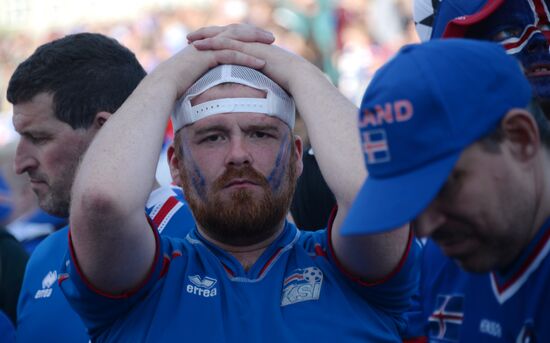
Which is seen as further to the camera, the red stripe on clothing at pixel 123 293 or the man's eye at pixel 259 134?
the man's eye at pixel 259 134

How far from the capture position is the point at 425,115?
1.97 meters

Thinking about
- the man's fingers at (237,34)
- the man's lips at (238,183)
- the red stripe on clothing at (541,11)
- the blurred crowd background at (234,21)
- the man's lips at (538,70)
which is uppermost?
the blurred crowd background at (234,21)

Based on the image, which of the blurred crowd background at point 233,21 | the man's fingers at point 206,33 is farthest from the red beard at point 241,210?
the blurred crowd background at point 233,21

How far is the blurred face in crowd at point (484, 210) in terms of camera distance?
6.49 feet

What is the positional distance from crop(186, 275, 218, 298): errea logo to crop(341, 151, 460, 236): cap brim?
99 cm

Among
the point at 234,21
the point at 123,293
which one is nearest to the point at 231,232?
the point at 123,293

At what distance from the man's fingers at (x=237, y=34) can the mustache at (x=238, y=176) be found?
1.93 ft

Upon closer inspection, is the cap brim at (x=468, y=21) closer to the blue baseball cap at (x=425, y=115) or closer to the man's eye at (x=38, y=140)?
the blue baseball cap at (x=425, y=115)

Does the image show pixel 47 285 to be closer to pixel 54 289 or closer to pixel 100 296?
pixel 54 289

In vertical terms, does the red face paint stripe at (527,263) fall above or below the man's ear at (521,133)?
below

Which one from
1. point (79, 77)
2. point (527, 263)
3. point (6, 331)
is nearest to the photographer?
point (527, 263)

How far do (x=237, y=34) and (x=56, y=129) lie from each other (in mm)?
919

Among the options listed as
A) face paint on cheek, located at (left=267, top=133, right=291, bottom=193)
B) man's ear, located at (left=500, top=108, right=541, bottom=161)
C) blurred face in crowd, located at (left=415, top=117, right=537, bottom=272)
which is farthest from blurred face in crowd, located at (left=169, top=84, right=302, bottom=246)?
man's ear, located at (left=500, top=108, right=541, bottom=161)

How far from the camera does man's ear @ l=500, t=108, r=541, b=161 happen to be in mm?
1979
